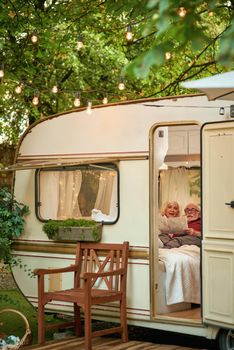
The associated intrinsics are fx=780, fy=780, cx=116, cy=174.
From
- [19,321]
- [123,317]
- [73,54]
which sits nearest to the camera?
[123,317]

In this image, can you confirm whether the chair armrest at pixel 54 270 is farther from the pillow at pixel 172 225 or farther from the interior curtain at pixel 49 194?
the pillow at pixel 172 225

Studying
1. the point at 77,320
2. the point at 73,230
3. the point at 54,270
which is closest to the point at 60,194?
the point at 73,230

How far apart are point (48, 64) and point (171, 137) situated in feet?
15.0

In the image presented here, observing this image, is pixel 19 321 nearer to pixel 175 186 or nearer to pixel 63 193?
pixel 63 193

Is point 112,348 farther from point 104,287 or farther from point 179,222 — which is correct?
point 179,222

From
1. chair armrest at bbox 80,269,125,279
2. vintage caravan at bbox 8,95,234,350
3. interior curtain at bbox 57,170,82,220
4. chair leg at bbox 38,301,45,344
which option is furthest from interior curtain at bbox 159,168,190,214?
chair leg at bbox 38,301,45,344

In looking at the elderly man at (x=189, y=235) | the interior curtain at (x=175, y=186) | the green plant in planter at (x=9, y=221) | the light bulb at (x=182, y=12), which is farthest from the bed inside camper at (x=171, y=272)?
the light bulb at (x=182, y=12)

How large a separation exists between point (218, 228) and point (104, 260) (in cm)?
176

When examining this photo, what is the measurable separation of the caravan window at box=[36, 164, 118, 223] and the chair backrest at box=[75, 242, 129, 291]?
354mm

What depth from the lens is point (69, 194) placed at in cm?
978

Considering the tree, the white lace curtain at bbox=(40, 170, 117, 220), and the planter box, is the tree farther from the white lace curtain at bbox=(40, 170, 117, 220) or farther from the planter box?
the planter box

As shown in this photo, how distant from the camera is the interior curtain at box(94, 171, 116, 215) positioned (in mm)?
9352

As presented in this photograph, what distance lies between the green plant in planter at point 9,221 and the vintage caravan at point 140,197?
123 millimetres

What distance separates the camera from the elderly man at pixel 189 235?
980cm
